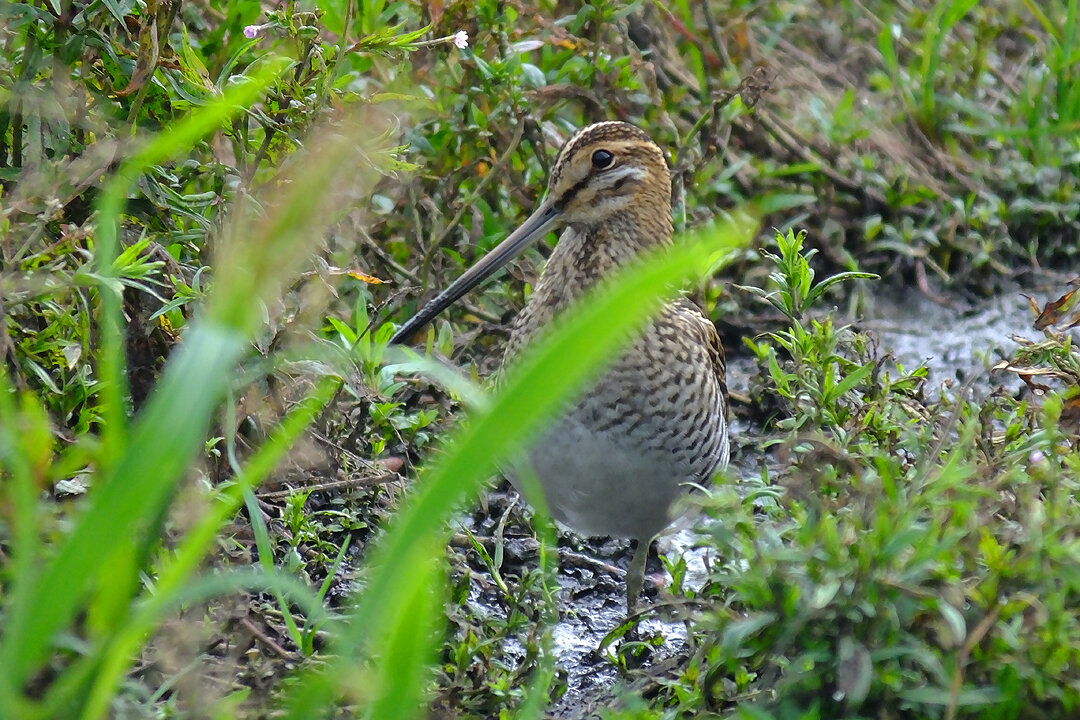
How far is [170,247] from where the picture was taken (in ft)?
9.49

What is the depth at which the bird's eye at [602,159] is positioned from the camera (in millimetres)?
3303

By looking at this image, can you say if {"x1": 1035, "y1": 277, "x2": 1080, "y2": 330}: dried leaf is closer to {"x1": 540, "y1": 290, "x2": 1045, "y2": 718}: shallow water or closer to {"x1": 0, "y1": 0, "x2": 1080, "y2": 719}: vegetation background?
{"x1": 0, "y1": 0, "x2": 1080, "y2": 719}: vegetation background

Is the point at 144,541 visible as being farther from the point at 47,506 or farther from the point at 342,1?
the point at 342,1

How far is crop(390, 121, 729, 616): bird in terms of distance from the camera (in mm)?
2994

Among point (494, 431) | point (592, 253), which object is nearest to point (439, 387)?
point (592, 253)

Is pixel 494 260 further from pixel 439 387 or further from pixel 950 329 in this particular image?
pixel 950 329

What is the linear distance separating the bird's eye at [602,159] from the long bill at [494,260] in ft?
0.44

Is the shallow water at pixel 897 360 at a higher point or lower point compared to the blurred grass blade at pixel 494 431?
lower

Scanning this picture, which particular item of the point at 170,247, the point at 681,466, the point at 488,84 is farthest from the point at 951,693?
the point at 488,84

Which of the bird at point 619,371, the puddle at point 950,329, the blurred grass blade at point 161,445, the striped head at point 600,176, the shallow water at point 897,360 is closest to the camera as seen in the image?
the blurred grass blade at point 161,445

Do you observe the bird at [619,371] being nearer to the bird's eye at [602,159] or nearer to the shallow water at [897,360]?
the bird's eye at [602,159]

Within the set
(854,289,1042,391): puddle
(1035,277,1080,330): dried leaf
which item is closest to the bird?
(1035,277,1080,330): dried leaf

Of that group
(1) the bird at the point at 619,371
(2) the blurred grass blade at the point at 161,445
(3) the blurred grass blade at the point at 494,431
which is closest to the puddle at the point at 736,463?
(1) the bird at the point at 619,371

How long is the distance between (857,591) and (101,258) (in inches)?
49.6
